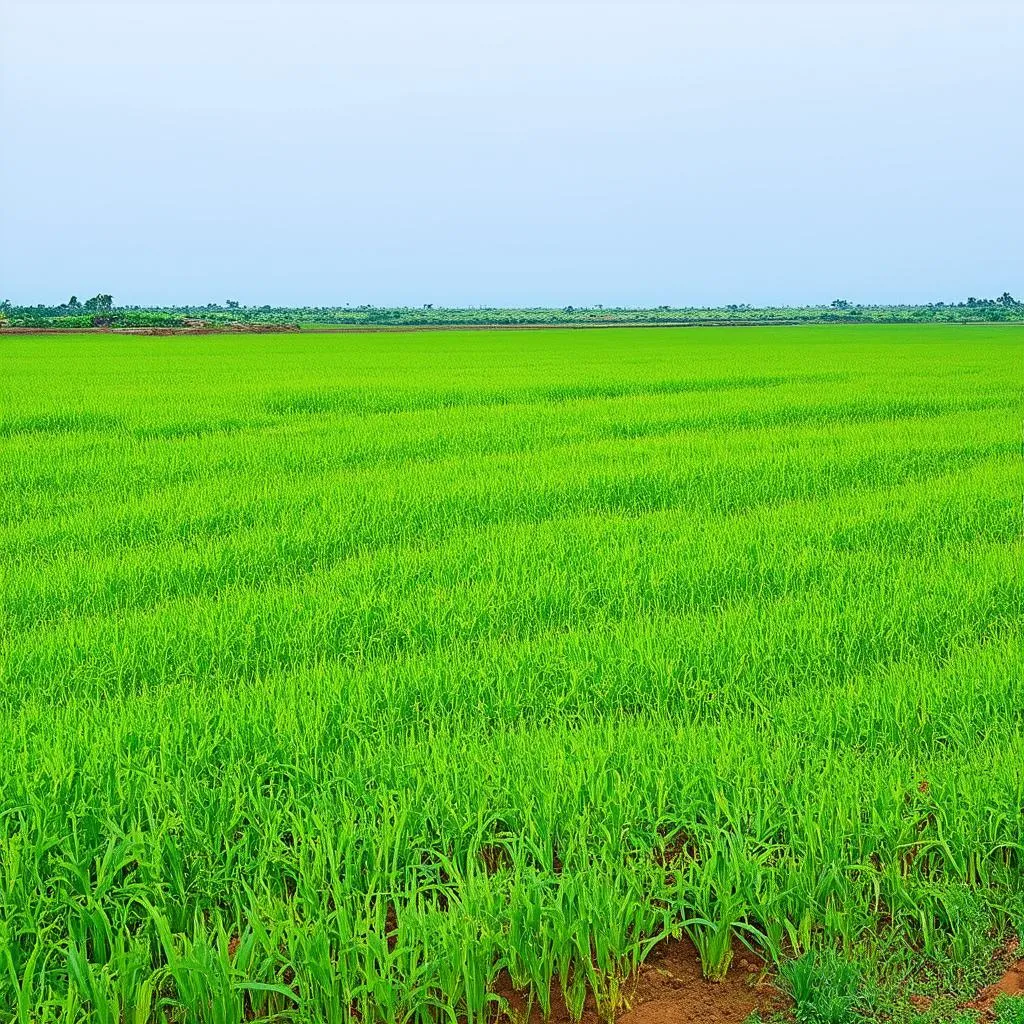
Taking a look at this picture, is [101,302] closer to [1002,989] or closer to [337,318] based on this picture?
[337,318]

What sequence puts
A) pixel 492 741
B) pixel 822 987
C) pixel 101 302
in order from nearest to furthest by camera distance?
pixel 822 987 < pixel 492 741 < pixel 101 302

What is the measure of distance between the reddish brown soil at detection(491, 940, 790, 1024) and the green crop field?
0.05 metres

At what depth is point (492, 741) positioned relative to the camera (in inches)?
136

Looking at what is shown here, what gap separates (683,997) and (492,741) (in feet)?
3.82

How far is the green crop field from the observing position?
8.24 ft

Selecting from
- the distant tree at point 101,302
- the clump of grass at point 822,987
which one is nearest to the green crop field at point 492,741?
the clump of grass at point 822,987

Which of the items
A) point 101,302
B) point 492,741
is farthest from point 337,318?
point 492,741

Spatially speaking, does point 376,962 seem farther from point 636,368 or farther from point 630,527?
point 636,368

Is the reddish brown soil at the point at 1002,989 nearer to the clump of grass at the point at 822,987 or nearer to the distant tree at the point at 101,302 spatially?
the clump of grass at the point at 822,987

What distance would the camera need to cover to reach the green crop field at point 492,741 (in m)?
2.51

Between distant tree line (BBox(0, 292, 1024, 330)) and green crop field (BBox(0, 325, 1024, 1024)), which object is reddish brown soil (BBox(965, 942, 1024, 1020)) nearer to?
green crop field (BBox(0, 325, 1024, 1024))

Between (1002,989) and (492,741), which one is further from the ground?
(492,741)

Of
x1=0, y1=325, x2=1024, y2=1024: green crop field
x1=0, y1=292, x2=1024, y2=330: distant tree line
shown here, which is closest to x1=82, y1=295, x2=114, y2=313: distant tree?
x1=0, y1=292, x2=1024, y2=330: distant tree line

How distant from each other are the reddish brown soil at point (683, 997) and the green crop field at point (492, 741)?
48mm
